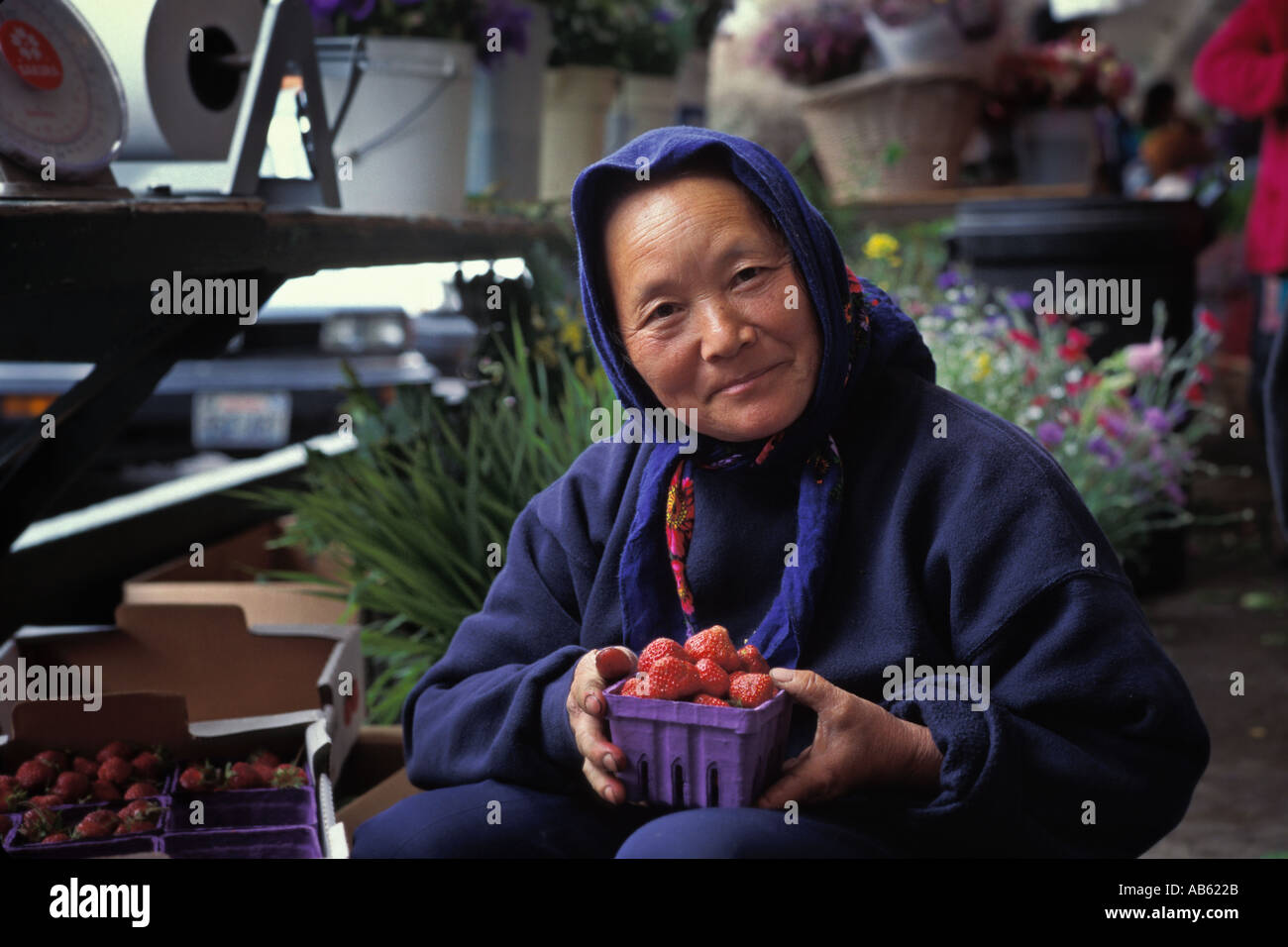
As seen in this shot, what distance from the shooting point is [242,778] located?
69.4 inches

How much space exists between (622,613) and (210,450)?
4.81m

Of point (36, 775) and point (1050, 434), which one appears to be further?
point (1050, 434)

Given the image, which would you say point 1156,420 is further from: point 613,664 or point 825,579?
point 613,664

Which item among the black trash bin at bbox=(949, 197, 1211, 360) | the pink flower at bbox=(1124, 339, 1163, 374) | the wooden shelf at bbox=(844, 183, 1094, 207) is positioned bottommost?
the pink flower at bbox=(1124, 339, 1163, 374)

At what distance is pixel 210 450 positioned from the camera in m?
5.85

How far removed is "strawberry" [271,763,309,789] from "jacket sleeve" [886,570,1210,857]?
866 millimetres

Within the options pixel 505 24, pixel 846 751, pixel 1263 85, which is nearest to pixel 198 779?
pixel 846 751

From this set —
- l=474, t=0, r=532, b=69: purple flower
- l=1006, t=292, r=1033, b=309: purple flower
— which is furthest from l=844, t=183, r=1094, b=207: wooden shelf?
l=474, t=0, r=532, b=69: purple flower

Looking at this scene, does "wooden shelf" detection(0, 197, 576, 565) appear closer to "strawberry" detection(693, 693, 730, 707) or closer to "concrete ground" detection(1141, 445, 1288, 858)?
"strawberry" detection(693, 693, 730, 707)

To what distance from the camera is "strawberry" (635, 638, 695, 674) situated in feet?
4.06

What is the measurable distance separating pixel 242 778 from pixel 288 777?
0.20 feet

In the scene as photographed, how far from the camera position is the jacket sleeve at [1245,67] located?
3.74 m

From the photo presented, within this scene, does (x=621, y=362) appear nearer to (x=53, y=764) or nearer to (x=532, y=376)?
(x=53, y=764)
